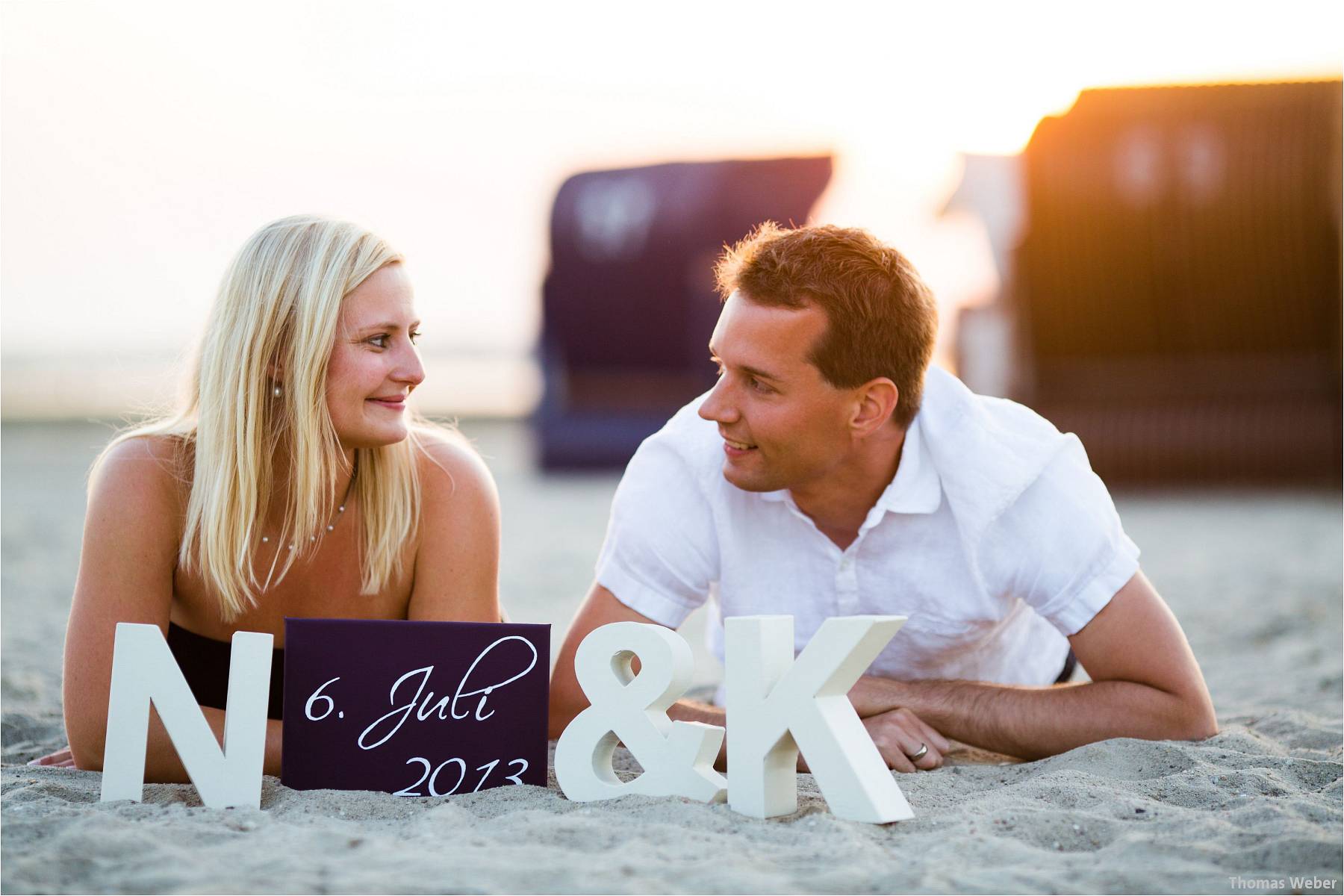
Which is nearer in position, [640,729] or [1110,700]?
[640,729]

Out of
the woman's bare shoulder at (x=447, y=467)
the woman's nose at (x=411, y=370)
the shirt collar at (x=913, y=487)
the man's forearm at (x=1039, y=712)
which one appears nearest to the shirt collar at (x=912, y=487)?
the shirt collar at (x=913, y=487)

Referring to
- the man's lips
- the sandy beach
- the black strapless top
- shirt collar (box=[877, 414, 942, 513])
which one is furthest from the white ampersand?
the black strapless top

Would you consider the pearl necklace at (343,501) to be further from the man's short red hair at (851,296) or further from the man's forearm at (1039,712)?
the man's forearm at (1039,712)

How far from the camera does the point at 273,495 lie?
7.68ft

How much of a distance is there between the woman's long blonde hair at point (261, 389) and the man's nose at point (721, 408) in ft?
2.24

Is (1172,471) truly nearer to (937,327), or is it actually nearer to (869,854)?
(937,327)

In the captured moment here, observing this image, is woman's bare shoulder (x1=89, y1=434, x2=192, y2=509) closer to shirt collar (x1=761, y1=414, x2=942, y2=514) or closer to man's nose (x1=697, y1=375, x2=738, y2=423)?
man's nose (x1=697, y1=375, x2=738, y2=423)

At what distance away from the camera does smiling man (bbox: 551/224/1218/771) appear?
2.25 meters

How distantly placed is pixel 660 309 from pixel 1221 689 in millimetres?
11015

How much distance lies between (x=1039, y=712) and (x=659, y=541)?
0.83m

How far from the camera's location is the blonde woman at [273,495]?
212 cm

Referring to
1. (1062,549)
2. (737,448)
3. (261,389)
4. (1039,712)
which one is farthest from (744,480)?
(261,389)

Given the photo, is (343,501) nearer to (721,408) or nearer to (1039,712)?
(721,408)

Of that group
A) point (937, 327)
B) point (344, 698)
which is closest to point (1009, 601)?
point (937, 327)
